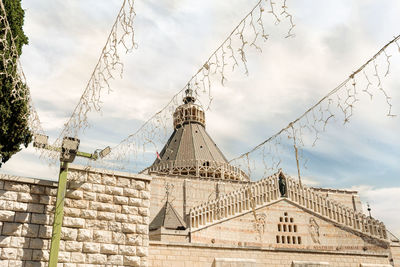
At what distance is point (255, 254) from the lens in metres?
14.6

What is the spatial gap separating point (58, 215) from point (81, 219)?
0.54 meters

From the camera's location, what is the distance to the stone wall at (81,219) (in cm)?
705

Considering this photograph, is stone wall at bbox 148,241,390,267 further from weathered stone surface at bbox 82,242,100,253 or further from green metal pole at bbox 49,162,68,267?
green metal pole at bbox 49,162,68,267

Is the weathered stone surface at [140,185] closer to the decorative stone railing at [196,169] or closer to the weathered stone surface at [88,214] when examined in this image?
the weathered stone surface at [88,214]

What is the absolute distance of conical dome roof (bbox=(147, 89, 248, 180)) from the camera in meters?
35.3

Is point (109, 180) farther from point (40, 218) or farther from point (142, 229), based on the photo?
point (40, 218)

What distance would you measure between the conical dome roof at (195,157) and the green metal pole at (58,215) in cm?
2407

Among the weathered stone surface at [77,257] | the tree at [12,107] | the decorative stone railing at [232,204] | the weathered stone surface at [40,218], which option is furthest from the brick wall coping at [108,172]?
the decorative stone railing at [232,204]

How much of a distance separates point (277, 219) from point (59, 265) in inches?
906

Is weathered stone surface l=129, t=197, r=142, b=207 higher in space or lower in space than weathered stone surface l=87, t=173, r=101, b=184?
lower

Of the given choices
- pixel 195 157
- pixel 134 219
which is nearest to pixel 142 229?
pixel 134 219

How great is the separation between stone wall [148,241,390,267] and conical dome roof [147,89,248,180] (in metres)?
16.5

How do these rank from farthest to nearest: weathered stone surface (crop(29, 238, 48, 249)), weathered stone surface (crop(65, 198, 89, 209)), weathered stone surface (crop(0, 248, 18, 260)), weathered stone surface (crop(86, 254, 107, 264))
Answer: weathered stone surface (crop(65, 198, 89, 209)) → weathered stone surface (crop(86, 254, 107, 264)) → weathered stone surface (crop(29, 238, 48, 249)) → weathered stone surface (crop(0, 248, 18, 260))

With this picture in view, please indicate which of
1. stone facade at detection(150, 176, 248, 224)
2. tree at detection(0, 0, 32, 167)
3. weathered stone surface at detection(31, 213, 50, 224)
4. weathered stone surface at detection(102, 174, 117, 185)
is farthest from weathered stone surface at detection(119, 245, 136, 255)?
stone facade at detection(150, 176, 248, 224)
